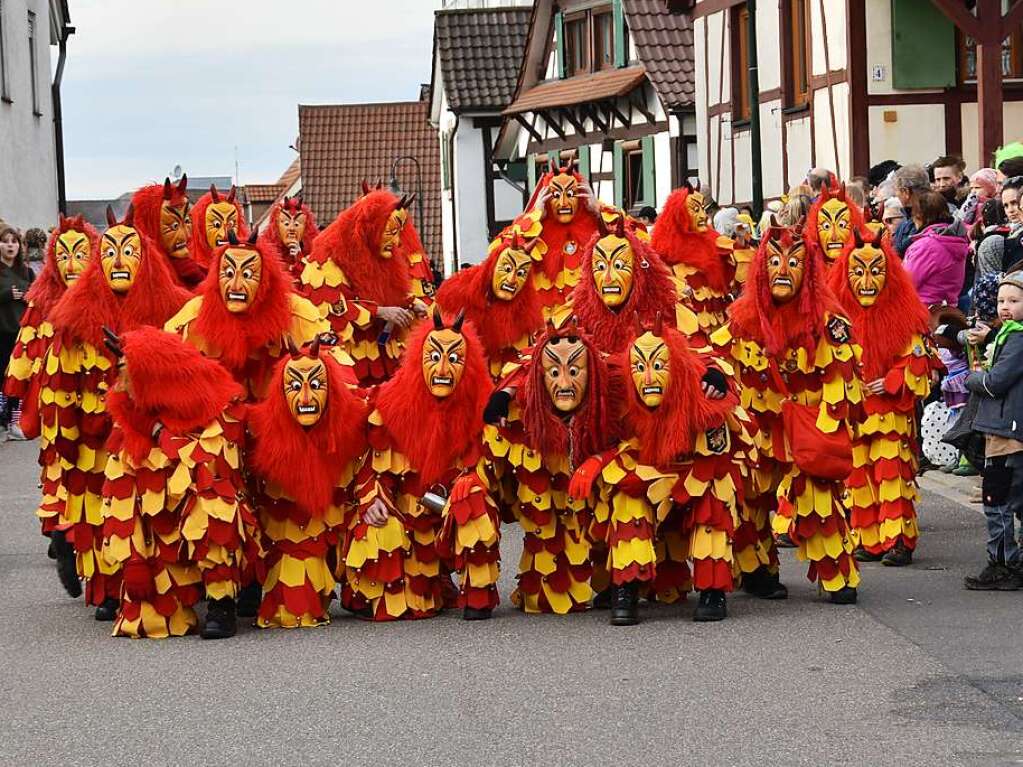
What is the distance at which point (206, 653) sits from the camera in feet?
27.2

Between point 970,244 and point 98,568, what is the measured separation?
20.2 ft

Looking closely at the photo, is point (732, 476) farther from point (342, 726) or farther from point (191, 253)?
point (191, 253)

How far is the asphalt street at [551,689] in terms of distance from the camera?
644 centimetres

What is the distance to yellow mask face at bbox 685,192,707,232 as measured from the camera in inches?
442

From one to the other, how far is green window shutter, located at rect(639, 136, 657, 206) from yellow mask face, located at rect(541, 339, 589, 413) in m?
21.7

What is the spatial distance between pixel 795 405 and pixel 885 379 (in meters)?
1.22

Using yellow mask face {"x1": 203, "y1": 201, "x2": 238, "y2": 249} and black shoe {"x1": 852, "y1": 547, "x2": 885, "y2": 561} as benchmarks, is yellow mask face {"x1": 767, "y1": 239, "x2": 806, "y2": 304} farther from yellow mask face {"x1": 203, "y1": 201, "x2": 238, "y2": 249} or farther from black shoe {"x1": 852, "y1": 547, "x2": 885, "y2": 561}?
yellow mask face {"x1": 203, "y1": 201, "x2": 238, "y2": 249}

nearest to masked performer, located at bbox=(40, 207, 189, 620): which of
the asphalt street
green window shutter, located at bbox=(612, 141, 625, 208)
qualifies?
the asphalt street

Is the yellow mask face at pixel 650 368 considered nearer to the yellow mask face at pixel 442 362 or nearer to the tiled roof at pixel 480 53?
the yellow mask face at pixel 442 362

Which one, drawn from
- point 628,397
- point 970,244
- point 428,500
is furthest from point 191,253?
point 970,244

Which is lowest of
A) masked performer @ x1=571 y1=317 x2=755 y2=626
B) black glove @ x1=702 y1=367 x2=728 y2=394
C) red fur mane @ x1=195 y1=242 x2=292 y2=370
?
masked performer @ x1=571 y1=317 x2=755 y2=626

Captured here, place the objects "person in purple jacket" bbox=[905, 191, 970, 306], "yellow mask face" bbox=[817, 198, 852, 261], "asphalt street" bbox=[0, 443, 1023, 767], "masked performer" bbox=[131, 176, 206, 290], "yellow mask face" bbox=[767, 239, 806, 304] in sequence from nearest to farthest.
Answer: "asphalt street" bbox=[0, 443, 1023, 767] → "yellow mask face" bbox=[767, 239, 806, 304] → "masked performer" bbox=[131, 176, 206, 290] → "yellow mask face" bbox=[817, 198, 852, 261] → "person in purple jacket" bbox=[905, 191, 970, 306]

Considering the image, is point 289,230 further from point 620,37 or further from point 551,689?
point 620,37

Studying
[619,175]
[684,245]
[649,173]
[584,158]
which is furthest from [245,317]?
[584,158]
